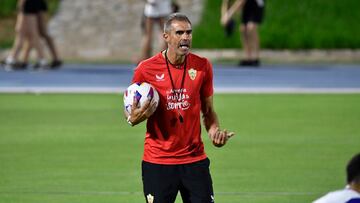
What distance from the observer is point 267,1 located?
1378 inches

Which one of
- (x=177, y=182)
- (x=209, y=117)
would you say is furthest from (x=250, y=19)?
(x=177, y=182)

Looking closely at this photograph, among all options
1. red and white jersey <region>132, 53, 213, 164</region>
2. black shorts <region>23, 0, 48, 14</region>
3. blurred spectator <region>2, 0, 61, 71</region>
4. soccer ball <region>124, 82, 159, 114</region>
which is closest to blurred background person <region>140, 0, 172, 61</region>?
blurred spectator <region>2, 0, 61, 71</region>

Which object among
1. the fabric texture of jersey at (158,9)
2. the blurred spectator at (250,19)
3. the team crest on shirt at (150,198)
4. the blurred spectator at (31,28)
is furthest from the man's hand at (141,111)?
the blurred spectator at (31,28)

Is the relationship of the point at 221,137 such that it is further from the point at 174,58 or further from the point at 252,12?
the point at 252,12

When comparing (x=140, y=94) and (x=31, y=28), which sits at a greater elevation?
(x=140, y=94)

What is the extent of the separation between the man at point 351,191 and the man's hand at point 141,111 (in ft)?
7.79

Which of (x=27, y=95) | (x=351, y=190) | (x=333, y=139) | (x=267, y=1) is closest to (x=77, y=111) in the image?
(x=27, y=95)

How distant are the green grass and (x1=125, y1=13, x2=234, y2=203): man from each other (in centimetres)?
2262

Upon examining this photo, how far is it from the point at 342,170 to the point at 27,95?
9.61 metres

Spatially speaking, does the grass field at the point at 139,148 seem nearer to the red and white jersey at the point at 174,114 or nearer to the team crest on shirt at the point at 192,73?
the red and white jersey at the point at 174,114

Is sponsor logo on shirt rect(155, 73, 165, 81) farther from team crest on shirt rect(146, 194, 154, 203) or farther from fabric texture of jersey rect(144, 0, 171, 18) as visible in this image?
fabric texture of jersey rect(144, 0, 171, 18)

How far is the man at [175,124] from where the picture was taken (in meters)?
9.08

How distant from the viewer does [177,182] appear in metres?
9.12

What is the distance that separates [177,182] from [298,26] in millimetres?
24350
